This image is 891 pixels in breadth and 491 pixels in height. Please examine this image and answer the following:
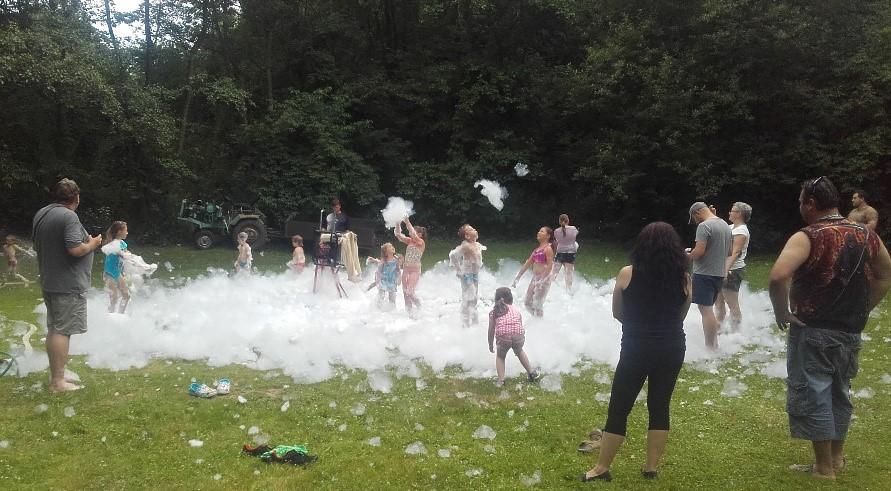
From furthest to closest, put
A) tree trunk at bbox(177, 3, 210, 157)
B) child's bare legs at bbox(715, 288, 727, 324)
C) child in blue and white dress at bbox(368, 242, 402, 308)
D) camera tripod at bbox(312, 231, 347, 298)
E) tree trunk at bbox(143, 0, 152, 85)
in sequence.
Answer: tree trunk at bbox(143, 0, 152, 85)
tree trunk at bbox(177, 3, 210, 157)
camera tripod at bbox(312, 231, 347, 298)
child in blue and white dress at bbox(368, 242, 402, 308)
child's bare legs at bbox(715, 288, 727, 324)

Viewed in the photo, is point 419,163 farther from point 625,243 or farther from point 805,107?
point 805,107

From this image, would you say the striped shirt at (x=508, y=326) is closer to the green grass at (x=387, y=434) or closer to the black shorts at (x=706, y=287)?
the green grass at (x=387, y=434)

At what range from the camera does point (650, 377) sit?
4062 mm

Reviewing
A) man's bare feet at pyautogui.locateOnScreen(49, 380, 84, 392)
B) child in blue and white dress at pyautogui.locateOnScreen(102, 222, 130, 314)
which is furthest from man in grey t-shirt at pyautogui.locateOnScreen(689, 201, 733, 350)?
child in blue and white dress at pyautogui.locateOnScreen(102, 222, 130, 314)

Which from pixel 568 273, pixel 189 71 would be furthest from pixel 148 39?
pixel 568 273

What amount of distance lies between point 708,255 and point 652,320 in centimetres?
345

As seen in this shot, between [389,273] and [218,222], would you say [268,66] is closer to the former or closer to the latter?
[218,222]

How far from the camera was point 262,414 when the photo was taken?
5562 mm

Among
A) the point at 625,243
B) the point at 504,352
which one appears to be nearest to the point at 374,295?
the point at 504,352

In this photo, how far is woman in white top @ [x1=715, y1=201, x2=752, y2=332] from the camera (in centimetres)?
762

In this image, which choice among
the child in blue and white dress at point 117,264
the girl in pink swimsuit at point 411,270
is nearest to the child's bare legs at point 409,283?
the girl in pink swimsuit at point 411,270

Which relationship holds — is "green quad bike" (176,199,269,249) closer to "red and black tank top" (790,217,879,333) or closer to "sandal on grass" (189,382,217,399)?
"sandal on grass" (189,382,217,399)

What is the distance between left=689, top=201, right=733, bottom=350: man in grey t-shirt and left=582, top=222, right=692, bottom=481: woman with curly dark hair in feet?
10.3

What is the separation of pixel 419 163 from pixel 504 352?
54.0ft
